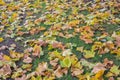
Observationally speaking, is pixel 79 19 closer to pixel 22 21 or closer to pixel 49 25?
pixel 49 25

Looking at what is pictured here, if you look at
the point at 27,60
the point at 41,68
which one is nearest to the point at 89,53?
the point at 41,68

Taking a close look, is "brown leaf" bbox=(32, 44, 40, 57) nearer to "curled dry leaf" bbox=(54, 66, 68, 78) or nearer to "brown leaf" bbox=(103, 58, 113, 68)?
"curled dry leaf" bbox=(54, 66, 68, 78)

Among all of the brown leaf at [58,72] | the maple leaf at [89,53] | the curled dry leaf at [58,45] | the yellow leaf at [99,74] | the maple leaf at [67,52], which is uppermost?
the curled dry leaf at [58,45]

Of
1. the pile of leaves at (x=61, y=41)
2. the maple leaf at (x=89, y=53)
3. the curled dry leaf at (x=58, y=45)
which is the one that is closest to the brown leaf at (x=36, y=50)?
the pile of leaves at (x=61, y=41)

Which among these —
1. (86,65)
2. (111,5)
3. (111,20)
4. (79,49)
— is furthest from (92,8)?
(86,65)

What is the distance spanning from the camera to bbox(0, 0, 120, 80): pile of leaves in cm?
315

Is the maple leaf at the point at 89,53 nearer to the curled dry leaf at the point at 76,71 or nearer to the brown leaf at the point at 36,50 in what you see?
the curled dry leaf at the point at 76,71

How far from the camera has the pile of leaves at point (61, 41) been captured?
315 centimetres

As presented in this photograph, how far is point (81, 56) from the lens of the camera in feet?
11.2

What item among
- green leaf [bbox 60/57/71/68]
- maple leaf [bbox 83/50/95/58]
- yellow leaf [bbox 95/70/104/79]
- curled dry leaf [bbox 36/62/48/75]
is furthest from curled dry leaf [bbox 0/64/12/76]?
yellow leaf [bbox 95/70/104/79]

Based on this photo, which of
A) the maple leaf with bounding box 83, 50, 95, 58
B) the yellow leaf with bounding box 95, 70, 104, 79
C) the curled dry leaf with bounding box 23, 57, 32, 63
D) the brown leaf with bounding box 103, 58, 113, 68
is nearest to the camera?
the yellow leaf with bounding box 95, 70, 104, 79

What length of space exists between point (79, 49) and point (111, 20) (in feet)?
3.58

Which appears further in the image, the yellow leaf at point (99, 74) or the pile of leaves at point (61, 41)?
the pile of leaves at point (61, 41)

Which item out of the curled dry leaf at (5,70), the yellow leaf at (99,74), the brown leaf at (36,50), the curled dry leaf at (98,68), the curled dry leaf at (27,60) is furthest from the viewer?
the brown leaf at (36,50)
